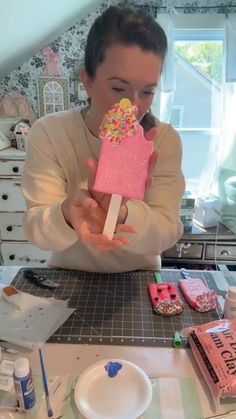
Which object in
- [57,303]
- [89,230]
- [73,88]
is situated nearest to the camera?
[89,230]

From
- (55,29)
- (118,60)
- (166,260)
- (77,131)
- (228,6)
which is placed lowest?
(166,260)

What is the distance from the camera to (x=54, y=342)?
790mm

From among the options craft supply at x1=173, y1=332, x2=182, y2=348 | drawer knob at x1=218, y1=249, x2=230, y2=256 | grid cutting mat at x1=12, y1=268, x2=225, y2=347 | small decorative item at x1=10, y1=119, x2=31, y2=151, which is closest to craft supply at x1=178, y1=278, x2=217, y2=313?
grid cutting mat at x1=12, y1=268, x2=225, y2=347

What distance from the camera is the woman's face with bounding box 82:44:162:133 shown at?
74 centimetres

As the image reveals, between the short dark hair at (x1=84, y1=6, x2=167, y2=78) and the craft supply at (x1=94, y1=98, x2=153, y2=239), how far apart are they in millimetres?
185

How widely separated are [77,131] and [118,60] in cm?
26

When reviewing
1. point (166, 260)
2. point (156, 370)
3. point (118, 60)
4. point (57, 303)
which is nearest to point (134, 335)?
point (156, 370)

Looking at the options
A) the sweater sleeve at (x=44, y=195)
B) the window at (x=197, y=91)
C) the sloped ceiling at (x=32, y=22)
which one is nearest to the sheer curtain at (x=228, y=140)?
the window at (x=197, y=91)

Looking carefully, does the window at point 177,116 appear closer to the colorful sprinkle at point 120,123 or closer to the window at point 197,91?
the window at point 197,91

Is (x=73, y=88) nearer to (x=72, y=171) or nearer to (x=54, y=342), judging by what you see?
(x=72, y=171)

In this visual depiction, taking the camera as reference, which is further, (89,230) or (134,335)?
(134,335)

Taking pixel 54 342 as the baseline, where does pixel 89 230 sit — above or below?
above

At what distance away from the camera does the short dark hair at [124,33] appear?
76cm

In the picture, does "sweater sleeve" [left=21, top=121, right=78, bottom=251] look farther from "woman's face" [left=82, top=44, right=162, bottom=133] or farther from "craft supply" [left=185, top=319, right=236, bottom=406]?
"craft supply" [left=185, top=319, right=236, bottom=406]
